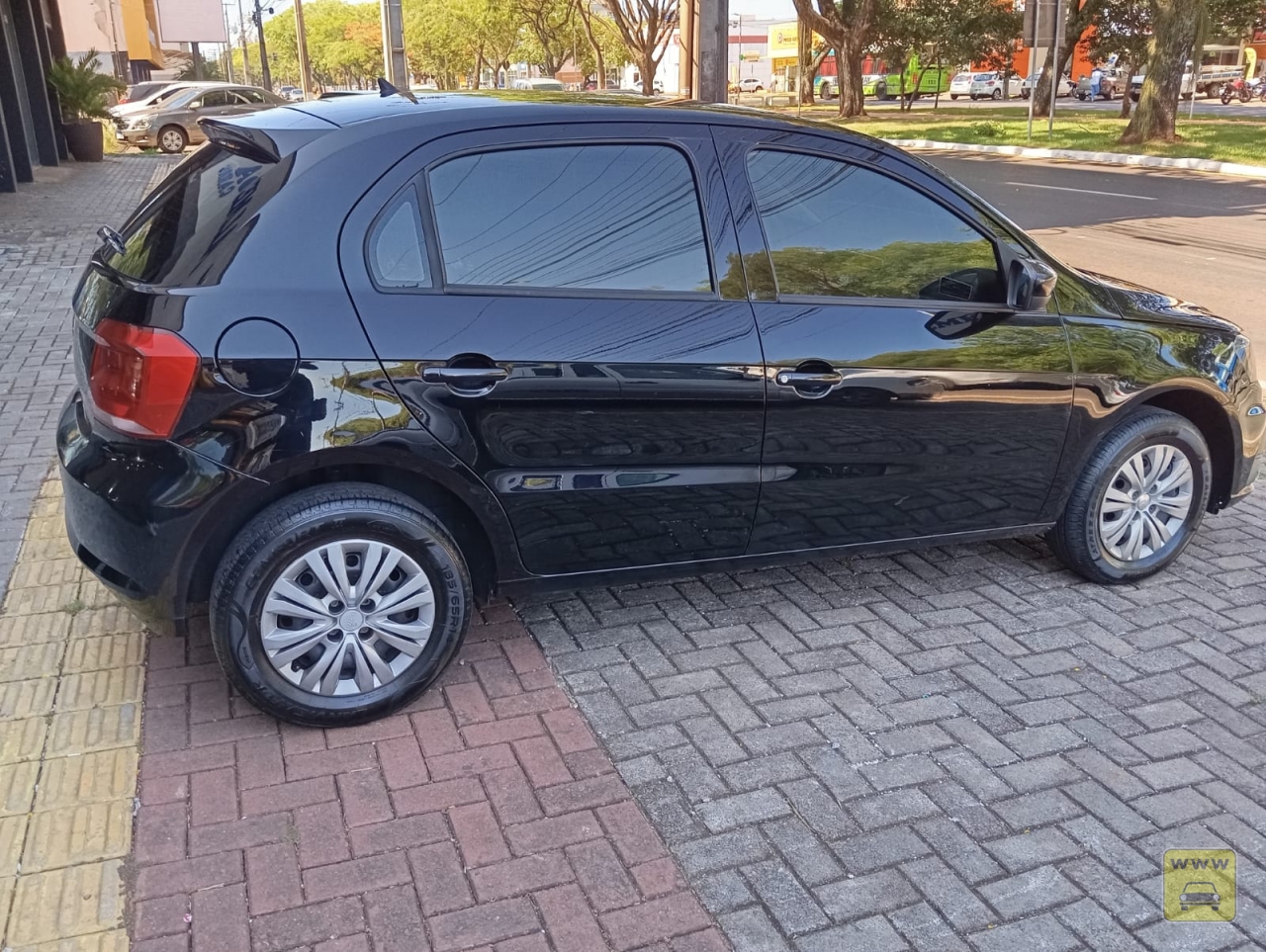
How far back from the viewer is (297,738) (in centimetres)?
327

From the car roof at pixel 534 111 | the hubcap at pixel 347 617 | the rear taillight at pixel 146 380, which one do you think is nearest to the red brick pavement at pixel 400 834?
the hubcap at pixel 347 617

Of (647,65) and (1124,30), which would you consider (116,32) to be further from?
(1124,30)

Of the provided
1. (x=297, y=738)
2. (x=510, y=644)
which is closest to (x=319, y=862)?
(x=297, y=738)

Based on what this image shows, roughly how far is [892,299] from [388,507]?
1.77 m

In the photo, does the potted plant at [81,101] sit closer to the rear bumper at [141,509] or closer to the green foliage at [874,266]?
the rear bumper at [141,509]

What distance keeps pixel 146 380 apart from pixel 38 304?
7062 mm

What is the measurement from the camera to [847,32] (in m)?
38.6

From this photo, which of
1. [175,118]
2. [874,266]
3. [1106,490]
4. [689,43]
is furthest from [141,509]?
[175,118]

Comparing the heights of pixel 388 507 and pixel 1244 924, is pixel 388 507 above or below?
above

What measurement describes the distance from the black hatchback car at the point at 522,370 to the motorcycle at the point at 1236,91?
47603mm

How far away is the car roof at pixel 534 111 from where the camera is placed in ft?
10.9

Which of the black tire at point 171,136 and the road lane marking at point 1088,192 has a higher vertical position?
the black tire at point 171,136

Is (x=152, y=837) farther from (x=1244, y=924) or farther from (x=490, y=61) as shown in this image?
(x=490, y=61)

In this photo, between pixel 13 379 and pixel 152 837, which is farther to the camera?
pixel 13 379
